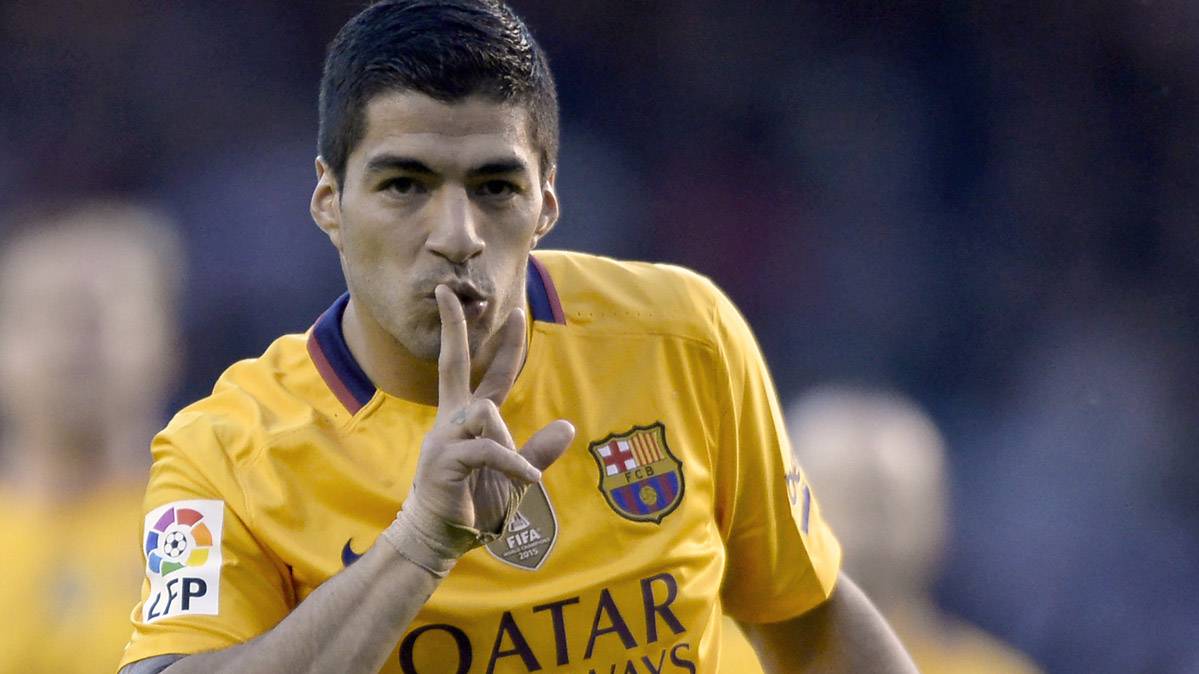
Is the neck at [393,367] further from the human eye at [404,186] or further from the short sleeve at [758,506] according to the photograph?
the short sleeve at [758,506]

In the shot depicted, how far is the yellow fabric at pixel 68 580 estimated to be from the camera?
4.23 meters

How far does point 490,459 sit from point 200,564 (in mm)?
599

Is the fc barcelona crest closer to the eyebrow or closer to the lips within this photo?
the lips

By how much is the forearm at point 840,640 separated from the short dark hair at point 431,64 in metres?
0.98

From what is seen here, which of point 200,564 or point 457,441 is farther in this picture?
point 200,564

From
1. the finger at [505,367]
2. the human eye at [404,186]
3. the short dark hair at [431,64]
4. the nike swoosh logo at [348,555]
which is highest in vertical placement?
the short dark hair at [431,64]

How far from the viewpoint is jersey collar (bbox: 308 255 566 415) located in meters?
2.50

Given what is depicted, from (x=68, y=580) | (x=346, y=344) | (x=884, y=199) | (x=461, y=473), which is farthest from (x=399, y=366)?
(x=884, y=199)

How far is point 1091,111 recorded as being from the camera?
5.46 metres

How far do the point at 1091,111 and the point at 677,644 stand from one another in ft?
12.0

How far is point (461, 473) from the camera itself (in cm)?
203

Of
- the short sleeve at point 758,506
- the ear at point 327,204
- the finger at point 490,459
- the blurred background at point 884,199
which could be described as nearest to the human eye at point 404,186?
the ear at point 327,204

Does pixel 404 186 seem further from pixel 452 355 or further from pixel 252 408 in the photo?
pixel 252 408

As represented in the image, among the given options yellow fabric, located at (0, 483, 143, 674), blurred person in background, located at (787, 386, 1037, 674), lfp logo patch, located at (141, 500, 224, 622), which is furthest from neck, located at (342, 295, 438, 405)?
blurred person in background, located at (787, 386, 1037, 674)
